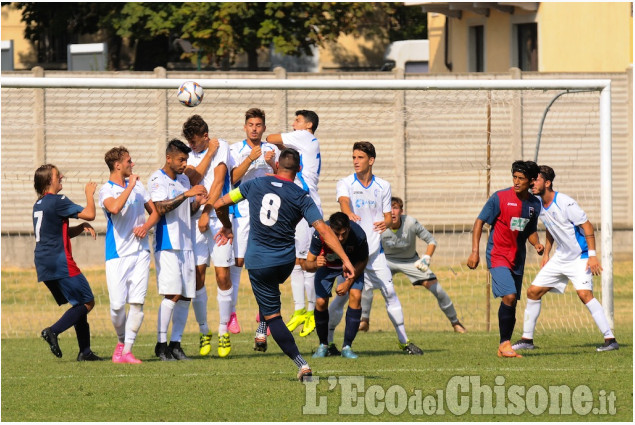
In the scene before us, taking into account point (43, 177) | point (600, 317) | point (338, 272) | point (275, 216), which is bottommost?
point (600, 317)

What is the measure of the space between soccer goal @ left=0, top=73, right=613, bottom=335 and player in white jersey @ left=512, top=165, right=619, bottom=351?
3.09 metres

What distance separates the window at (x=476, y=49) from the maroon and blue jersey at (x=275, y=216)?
22079mm

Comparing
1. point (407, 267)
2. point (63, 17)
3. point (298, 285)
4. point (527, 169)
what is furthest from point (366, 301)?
point (63, 17)

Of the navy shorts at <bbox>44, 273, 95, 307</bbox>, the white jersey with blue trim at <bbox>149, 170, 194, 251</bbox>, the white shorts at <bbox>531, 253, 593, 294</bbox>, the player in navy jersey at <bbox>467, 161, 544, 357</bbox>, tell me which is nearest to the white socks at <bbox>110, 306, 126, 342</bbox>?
the navy shorts at <bbox>44, 273, 95, 307</bbox>

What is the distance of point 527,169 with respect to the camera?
468 inches

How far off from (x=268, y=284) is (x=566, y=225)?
4.09m

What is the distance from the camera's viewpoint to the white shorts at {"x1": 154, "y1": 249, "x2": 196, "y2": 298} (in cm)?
1180

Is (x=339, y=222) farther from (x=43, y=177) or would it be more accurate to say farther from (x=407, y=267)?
(x=407, y=267)

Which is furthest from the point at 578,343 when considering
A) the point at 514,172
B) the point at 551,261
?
the point at 514,172

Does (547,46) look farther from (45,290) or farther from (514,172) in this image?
(514,172)

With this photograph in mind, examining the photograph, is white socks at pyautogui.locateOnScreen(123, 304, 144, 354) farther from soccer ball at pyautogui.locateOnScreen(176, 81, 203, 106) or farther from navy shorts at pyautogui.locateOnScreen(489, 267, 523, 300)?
navy shorts at pyautogui.locateOnScreen(489, 267, 523, 300)

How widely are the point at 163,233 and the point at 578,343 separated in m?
5.15

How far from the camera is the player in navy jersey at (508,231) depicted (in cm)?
1198

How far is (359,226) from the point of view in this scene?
1154 cm
